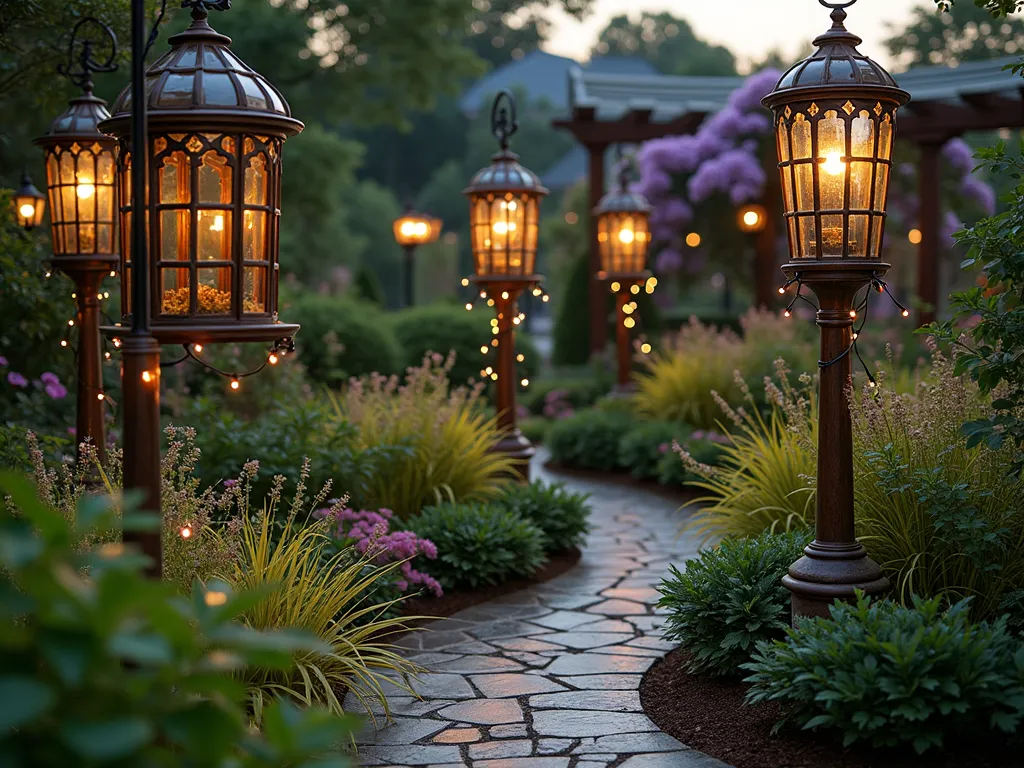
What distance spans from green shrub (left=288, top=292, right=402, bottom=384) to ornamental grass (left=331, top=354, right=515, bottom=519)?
540 centimetres

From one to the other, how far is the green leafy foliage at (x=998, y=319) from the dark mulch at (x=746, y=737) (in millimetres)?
1083

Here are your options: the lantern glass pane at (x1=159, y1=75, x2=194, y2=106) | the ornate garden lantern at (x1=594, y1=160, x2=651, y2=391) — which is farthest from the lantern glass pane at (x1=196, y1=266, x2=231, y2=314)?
the ornate garden lantern at (x1=594, y1=160, x2=651, y2=391)

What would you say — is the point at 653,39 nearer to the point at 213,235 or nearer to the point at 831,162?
the point at 831,162

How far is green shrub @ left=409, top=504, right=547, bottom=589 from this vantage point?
5.91m

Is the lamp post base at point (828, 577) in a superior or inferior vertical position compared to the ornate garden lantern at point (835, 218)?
inferior

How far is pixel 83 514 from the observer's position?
162 cm

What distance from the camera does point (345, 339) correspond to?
→ 13102 mm

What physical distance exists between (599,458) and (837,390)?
6426 millimetres

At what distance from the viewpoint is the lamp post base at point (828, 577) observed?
3930mm

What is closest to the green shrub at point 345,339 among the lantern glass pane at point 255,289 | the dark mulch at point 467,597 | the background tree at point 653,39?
the dark mulch at point 467,597

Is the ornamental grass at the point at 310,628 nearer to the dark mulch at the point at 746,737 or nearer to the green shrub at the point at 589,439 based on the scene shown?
the dark mulch at the point at 746,737

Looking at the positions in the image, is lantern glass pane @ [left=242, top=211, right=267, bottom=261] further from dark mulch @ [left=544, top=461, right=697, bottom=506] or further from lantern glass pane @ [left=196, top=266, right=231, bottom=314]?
dark mulch @ [left=544, top=461, right=697, bottom=506]

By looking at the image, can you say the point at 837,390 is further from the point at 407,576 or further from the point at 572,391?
the point at 572,391

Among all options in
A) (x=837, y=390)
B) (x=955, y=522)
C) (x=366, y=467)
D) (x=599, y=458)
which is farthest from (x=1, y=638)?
(x=599, y=458)
